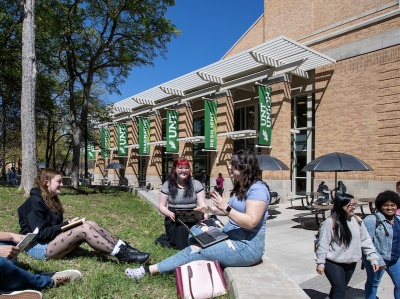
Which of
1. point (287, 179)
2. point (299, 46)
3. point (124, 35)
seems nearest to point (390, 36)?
point (299, 46)

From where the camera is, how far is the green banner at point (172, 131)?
23.1 m

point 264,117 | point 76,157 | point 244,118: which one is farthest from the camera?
point 244,118

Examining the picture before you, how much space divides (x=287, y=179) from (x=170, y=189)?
1239 centimetres

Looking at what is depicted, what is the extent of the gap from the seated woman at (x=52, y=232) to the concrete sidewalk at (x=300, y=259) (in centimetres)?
196

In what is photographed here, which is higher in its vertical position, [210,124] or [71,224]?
[210,124]

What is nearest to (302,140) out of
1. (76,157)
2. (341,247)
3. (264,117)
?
(264,117)

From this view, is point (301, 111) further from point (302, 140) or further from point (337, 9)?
point (337, 9)

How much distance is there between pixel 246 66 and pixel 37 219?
15996 mm

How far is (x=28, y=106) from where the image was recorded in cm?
1002

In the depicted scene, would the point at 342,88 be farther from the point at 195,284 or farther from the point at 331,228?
the point at 195,284

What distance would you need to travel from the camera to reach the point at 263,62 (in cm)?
1570

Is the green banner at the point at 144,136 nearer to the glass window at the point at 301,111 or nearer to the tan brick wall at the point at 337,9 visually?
the glass window at the point at 301,111

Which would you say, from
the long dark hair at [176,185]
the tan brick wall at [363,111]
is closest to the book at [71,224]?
the long dark hair at [176,185]

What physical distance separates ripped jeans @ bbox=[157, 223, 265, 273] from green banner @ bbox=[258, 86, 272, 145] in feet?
41.4
